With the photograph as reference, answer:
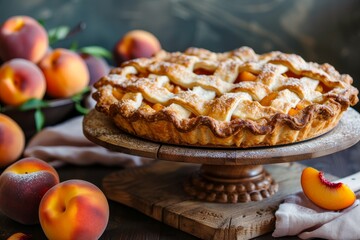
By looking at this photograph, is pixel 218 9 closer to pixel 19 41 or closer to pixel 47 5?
pixel 47 5

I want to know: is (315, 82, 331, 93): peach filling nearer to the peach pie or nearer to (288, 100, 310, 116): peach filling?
the peach pie

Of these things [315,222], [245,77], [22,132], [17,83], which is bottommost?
[22,132]

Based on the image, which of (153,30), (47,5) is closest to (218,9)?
(153,30)

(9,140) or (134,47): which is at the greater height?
(134,47)

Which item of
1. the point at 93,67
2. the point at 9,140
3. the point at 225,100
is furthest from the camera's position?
the point at 93,67

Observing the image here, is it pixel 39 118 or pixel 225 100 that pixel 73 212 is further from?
pixel 39 118

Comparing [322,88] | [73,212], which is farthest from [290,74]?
[73,212]
